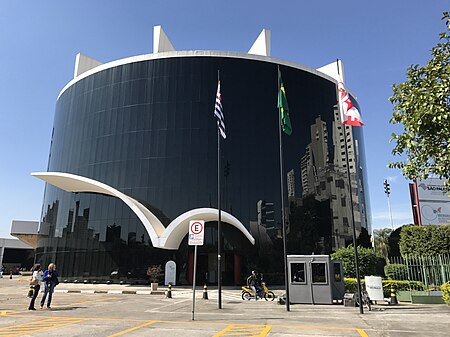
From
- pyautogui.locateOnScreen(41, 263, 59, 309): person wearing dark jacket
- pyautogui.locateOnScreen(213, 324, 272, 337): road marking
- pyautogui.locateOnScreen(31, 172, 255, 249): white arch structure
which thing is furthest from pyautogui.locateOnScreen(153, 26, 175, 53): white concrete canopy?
pyautogui.locateOnScreen(213, 324, 272, 337): road marking

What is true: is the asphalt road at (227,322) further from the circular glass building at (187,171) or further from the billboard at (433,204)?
the billboard at (433,204)

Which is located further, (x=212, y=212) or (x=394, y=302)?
(x=212, y=212)

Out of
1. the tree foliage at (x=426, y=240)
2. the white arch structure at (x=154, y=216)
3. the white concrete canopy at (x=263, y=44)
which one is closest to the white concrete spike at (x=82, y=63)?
the white arch structure at (x=154, y=216)

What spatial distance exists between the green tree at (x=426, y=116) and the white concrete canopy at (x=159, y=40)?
3090 centimetres

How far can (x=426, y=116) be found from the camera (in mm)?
9219

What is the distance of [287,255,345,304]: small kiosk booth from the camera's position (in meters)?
17.2

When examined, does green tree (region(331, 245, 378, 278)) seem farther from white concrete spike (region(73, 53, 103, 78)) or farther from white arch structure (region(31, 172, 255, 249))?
white concrete spike (region(73, 53, 103, 78))

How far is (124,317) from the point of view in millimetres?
12742

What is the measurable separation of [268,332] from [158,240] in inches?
842

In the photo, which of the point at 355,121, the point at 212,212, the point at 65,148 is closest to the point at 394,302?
the point at 355,121

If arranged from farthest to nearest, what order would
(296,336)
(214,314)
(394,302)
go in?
(394,302), (214,314), (296,336)

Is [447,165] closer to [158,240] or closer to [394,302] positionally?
[394,302]

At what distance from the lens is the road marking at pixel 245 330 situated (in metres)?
9.34

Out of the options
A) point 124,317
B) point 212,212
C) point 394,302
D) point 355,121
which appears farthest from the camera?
point 212,212
